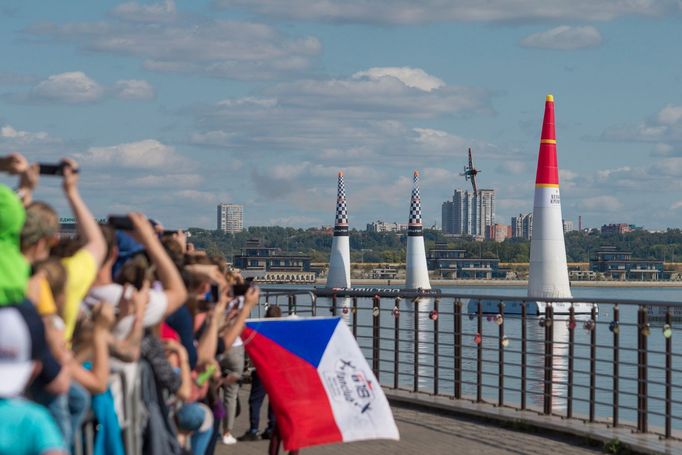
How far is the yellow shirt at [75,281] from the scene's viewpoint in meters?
4.91

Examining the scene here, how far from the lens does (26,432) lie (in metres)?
3.90

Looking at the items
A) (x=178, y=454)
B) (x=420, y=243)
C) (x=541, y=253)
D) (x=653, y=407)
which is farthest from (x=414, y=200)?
(x=178, y=454)

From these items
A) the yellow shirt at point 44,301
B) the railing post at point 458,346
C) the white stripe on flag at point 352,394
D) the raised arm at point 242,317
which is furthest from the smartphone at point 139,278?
the railing post at point 458,346

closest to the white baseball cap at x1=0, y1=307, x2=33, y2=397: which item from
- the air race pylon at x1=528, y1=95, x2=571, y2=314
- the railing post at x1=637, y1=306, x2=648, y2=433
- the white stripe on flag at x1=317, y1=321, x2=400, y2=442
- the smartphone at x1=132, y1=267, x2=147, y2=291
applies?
the smartphone at x1=132, y1=267, x2=147, y2=291

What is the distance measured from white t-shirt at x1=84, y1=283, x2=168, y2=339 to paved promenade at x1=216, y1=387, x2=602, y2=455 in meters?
4.60

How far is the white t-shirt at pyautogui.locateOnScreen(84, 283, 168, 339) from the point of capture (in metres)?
5.38

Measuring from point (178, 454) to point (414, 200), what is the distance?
322ft

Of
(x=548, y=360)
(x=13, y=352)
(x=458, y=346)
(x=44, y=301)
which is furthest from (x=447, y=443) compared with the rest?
(x=13, y=352)

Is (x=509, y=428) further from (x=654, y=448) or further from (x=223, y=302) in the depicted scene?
(x=223, y=302)

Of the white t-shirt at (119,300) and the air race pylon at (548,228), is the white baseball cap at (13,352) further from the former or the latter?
the air race pylon at (548,228)

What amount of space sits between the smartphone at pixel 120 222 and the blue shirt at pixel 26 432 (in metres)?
1.73

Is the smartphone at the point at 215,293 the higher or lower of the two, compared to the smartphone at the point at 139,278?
lower

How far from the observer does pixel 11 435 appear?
3906mm

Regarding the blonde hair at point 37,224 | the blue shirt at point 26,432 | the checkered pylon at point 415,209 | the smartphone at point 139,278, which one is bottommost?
the blue shirt at point 26,432
